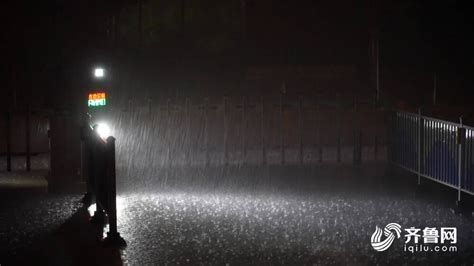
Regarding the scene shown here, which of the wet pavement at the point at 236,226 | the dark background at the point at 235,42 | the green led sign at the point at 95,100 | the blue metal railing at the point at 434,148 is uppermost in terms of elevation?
the dark background at the point at 235,42

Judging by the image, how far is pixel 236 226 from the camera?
33.6ft

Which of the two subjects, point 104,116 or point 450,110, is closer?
point 104,116

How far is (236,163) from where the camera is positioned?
57.3 feet

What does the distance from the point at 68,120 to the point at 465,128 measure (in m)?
6.92

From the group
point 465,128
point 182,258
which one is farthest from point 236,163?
point 182,258

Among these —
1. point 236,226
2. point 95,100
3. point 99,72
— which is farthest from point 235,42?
point 236,226

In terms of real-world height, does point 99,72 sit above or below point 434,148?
above

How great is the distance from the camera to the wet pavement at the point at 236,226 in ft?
28.1

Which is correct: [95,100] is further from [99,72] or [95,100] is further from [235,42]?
[235,42]

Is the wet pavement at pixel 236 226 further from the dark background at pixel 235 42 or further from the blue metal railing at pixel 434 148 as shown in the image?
the dark background at pixel 235 42

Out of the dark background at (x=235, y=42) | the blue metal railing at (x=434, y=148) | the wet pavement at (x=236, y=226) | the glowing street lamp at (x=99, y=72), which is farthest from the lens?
the dark background at (x=235, y=42)

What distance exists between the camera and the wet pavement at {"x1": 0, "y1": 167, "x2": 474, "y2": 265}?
8562 mm

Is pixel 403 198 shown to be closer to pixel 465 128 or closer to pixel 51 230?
pixel 465 128

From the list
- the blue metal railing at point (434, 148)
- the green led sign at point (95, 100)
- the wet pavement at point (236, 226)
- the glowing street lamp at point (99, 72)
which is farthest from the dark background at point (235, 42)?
the wet pavement at point (236, 226)
